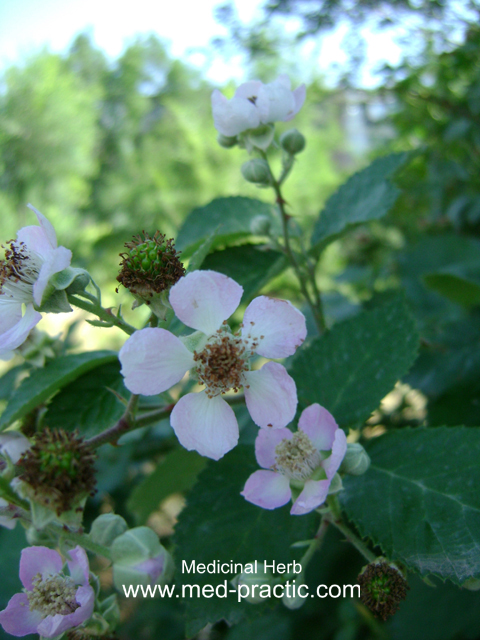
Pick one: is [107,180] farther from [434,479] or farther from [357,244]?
[434,479]

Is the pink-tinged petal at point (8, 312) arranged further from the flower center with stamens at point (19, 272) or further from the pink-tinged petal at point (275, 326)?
the pink-tinged petal at point (275, 326)

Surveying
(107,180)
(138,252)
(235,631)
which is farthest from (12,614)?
(107,180)

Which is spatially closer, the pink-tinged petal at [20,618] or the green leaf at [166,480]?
the pink-tinged petal at [20,618]

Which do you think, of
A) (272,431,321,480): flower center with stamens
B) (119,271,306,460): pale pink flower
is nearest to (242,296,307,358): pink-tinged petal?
(119,271,306,460): pale pink flower

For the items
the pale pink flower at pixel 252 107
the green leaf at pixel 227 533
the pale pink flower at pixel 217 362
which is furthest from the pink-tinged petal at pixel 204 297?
the pale pink flower at pixel 252 107

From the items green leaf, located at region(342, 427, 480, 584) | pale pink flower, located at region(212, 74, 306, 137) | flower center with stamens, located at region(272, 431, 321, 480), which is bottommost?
green leaf, located at region(342, 427, 480, 584)

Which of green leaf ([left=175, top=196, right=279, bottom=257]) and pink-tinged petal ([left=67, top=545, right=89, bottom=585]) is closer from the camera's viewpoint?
pink-tinged petal ([left=67, top=545, right=89, bottom=585])

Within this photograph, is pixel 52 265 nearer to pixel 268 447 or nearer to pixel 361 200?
pixel 268 447

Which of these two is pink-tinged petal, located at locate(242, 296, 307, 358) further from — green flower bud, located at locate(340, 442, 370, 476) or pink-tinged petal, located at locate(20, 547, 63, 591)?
pink-tinged petal, located at locate(20, 547, 63, 591)
